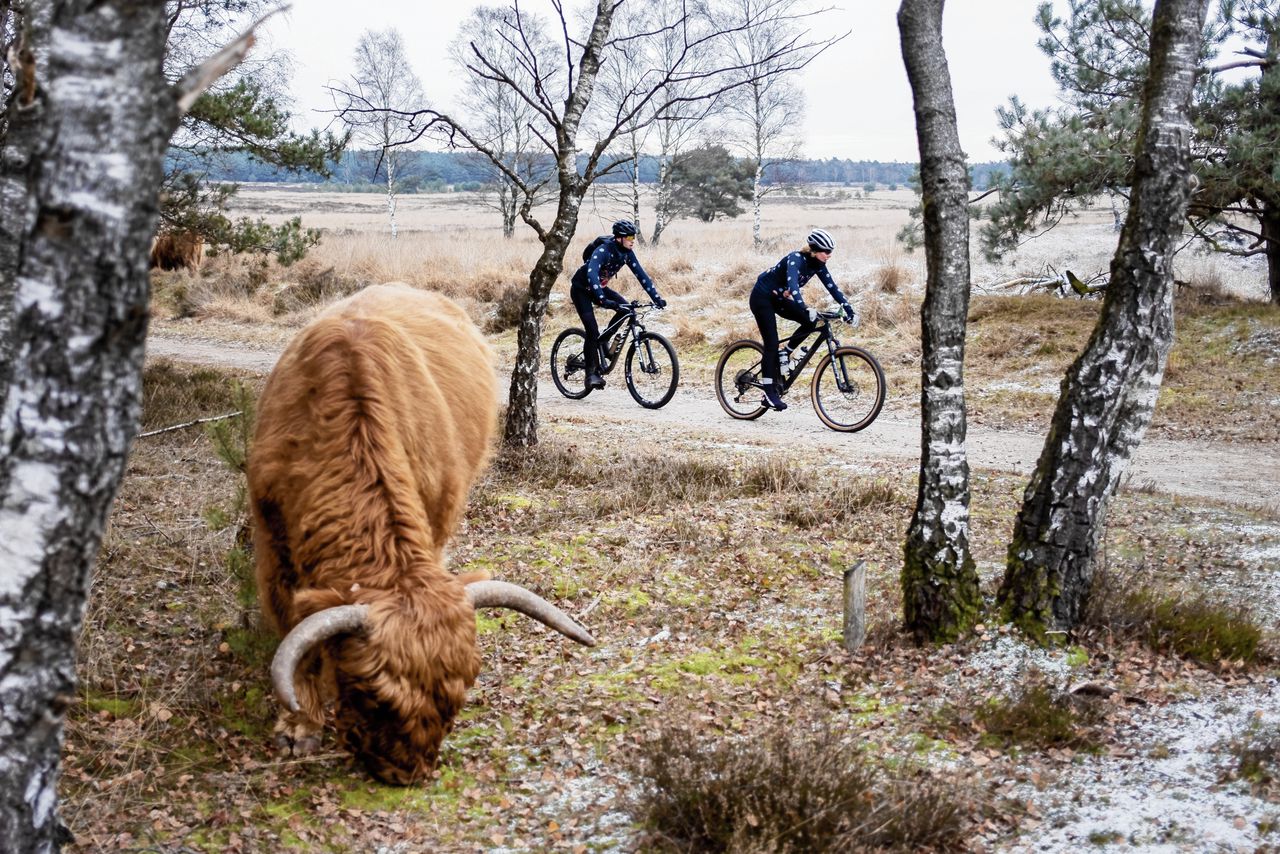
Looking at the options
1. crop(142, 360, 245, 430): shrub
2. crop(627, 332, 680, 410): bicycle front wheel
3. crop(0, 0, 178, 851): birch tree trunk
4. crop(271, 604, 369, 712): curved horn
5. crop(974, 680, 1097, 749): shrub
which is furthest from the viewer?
crop(627, 332, 680, 410): bicycle front wheel

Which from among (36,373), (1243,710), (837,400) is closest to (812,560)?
(1243,710)

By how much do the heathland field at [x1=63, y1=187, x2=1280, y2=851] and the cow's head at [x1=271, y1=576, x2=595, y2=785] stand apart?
0.81 feet

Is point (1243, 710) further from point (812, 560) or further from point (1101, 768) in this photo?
point (812, 560)

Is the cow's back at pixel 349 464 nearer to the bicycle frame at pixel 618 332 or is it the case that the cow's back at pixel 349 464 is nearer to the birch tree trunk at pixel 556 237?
the birch tree trunk at pixel 556 237

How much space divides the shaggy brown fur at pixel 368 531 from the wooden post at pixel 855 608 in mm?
2063

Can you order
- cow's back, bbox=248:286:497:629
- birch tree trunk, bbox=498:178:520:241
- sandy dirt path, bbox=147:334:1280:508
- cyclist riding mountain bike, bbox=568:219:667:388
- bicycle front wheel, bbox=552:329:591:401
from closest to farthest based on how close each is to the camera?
cow's back, bbox=248:286:497:629, sandy dirt path, bbox=147:334:1280:508, cyclist riding mountain bike, bbox=568:219:667:388, bicycle front wheel, bbox=552:329:591:401, birch tree trunk, bbox=498:178:520:241

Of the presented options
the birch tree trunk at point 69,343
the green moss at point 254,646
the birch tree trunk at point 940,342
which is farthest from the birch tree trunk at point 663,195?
the birch tree trunk at point 69,343

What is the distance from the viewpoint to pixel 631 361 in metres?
13.4

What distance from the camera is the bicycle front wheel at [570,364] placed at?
13.9m

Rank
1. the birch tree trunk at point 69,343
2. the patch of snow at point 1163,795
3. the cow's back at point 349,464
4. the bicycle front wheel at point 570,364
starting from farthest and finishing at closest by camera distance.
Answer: the bicycle front wheel at point 570,364, the cow's back at point 349,464, the patch of snow at point 1163,795, the birch tree trunk at point 69,343

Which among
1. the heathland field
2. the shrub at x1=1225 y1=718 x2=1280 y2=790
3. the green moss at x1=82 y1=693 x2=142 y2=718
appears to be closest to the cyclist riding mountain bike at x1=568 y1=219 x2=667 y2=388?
the heathland field

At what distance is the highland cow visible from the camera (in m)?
3.69

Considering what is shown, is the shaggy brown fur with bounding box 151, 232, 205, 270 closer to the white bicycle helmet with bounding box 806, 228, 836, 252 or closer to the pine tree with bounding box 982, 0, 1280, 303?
the white bicycle helmet with bounding box 806, 228, 836, 252

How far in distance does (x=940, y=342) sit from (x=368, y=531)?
290 centimetres
